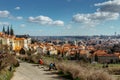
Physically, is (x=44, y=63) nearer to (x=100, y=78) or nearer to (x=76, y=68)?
(x=76, y=68)

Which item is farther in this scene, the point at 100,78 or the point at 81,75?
the point at 81,75

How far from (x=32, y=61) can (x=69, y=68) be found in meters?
14.8

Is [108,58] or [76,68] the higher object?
[76,68]

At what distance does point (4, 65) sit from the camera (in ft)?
51.6

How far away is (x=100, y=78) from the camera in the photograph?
12719 mm

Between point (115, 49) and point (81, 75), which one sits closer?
point (81, 75)

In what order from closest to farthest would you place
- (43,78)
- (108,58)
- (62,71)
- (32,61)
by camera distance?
(43,78), (62,71), (32,61), (108,58)

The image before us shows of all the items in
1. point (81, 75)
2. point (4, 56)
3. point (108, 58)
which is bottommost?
point (108, 58)

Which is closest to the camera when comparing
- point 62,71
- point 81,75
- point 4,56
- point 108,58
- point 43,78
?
point 81,75

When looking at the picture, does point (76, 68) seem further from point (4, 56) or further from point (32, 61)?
point (32, 61)

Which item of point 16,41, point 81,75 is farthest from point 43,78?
point 16,41

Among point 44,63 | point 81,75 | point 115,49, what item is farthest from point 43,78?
point 115,49

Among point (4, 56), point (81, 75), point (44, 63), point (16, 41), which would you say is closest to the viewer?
point (81, 75)

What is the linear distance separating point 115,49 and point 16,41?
7681cm
